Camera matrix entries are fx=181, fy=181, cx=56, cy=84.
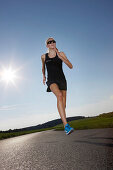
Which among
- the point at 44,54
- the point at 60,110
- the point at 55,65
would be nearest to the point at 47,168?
the point at 60,110

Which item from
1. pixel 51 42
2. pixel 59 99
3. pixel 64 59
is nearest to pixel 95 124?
pixel 59 99

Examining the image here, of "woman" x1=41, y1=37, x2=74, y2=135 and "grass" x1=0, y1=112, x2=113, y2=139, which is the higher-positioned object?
"woman" x1=41, y1=37, x2=74, y2=135

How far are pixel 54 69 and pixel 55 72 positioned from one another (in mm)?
93

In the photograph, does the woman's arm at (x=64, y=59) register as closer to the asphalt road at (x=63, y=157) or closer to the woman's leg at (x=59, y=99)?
the woman's leg at (x=59, y=99)

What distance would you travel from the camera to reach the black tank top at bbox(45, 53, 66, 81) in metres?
5.30

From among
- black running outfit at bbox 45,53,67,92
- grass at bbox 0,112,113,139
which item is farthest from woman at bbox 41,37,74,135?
grass at bbox 0,112,113,139

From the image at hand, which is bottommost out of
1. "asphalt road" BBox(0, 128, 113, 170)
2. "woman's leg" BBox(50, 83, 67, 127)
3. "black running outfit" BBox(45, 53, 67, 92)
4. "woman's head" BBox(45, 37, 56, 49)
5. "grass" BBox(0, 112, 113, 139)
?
"asphalt road" BBox(0, 128, 113, 170)

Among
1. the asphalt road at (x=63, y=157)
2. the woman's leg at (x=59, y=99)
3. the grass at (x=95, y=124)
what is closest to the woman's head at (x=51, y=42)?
the woman's leg at (x=59, y=99)

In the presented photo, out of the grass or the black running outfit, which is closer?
the black running outfit

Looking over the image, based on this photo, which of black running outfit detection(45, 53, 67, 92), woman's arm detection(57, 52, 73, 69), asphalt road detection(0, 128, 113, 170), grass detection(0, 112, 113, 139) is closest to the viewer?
asphalt road detection(0, 128, 113, 170)

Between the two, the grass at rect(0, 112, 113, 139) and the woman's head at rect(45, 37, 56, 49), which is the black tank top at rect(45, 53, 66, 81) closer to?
the woman's head at rect(45, 37, 56, 49)

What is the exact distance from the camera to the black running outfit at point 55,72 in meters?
5.29

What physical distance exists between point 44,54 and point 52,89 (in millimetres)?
1145

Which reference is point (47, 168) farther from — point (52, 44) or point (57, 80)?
point (52, 44)
